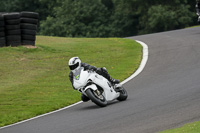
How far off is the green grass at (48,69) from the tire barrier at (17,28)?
425 mm

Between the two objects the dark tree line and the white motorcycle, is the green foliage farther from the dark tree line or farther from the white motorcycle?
the white motorcycle

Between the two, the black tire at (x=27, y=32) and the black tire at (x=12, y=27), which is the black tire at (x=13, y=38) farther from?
the black tire at (x=12, y=27)

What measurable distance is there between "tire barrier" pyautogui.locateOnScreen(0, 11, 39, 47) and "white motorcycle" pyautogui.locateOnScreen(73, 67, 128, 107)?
34.8ft

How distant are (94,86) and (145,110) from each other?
1.68 meters

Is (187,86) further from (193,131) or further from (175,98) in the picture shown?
(193,131)

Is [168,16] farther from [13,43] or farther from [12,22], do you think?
[12,22]

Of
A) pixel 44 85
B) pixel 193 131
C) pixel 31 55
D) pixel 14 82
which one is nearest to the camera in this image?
pixel 193 131

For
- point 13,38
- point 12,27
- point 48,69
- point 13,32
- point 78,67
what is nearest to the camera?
point 78,67

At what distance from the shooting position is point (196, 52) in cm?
1973

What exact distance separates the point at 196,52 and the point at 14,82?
7574 millimetres

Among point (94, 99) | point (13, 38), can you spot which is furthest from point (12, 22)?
point (94, 99)

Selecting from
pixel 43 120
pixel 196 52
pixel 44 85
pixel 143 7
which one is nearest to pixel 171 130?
pixel 43 120

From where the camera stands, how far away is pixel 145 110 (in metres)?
10.4

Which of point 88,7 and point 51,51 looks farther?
point 88,7
